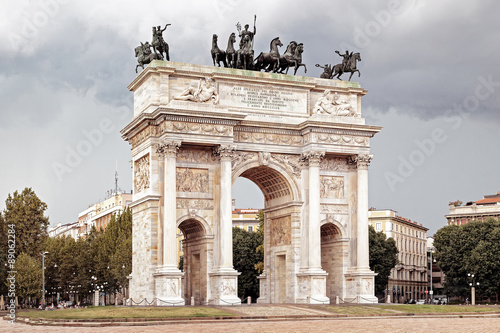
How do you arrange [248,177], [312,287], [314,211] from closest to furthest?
[312,287]
[314,211]
[248,177]

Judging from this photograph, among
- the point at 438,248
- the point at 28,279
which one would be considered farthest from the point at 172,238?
the point at 438,248

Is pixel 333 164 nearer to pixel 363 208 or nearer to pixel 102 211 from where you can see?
pixel 363 208

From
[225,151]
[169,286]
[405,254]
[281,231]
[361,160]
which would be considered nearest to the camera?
[169,286]

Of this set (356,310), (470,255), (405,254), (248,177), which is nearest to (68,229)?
(405,254)

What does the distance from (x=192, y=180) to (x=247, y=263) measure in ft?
130

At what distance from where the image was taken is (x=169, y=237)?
47562 millimetres

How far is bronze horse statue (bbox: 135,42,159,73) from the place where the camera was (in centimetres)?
5103

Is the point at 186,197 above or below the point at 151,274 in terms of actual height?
above

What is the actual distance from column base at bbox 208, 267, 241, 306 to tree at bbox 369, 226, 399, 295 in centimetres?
4290

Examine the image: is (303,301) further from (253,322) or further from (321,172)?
(253,322)

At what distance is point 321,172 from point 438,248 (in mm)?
40969

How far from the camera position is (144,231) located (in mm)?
49562

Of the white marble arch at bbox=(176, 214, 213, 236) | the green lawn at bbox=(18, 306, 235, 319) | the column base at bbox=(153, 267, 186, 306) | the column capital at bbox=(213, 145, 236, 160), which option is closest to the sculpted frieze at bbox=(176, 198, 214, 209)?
the white marble arch at bbox=(176, 214, 213, 236)

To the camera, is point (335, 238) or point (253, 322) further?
point (335, 238)
